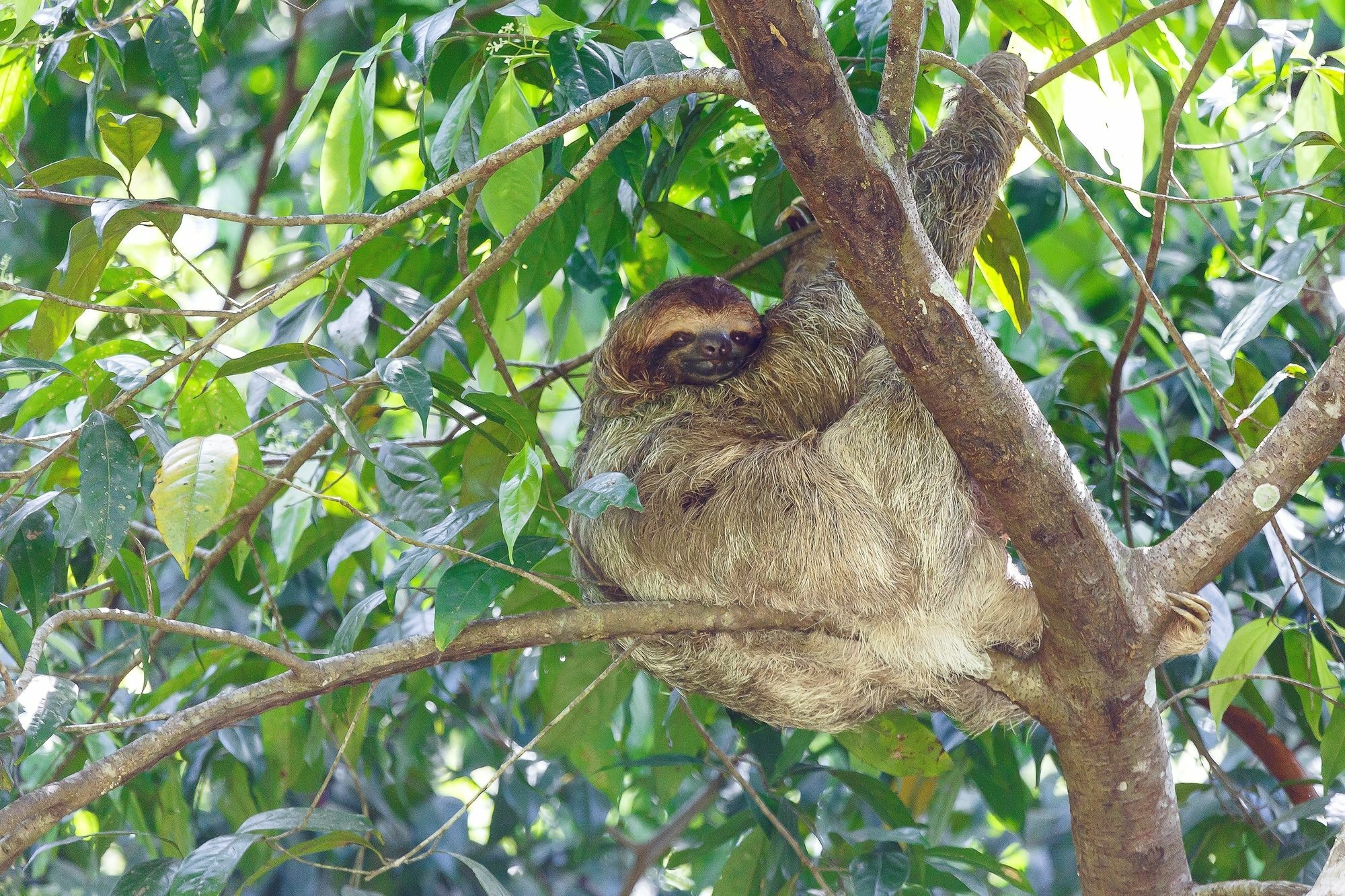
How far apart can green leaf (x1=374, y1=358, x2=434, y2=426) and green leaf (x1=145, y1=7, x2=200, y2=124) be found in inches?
58.0

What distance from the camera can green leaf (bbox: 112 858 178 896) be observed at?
3.29 metres

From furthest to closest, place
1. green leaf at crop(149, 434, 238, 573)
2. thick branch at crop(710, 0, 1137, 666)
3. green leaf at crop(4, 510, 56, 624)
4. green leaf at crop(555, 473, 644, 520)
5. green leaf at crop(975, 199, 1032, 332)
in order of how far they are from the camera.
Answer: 1. green leaf at crop(975, 199, 1032, 332)
2. green leaf at crop(4, 510, 56, 624)
3. green leaf at crop(555, 473, 644, 520)
4. thick branch at crop(710, 0, 1137, 666)
5. green leaf at crop(149, 434, 238, 573)

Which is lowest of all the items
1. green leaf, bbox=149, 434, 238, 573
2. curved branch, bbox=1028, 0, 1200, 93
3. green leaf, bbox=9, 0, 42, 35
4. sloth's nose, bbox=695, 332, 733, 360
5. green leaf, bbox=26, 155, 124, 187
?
sloth's nose, bbox=695, 332, 733, 360

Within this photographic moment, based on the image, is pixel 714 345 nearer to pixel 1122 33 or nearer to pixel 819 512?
pixel 819 512

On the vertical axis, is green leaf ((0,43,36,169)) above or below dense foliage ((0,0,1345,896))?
above

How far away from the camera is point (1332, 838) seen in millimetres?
4109

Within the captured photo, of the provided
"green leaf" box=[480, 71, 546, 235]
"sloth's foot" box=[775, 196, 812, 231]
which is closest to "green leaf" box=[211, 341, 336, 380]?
"green leaf" box=[480, 71, 546, 235]

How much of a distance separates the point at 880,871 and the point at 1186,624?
1.32 m

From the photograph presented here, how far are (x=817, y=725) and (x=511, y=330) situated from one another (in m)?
2.12

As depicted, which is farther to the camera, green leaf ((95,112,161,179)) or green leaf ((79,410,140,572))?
green leaf ((95,112,161,179))

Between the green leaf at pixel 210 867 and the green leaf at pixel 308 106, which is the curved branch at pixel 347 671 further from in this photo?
the green leaf at pixel 308 106

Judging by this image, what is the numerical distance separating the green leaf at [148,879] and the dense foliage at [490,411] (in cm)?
2

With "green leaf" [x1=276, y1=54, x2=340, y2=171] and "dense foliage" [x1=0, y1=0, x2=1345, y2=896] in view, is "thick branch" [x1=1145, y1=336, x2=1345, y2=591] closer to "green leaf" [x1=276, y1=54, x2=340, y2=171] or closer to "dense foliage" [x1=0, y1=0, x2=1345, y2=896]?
"dense foliage" [x1=0, y1=0, x2=1345, y2=896]

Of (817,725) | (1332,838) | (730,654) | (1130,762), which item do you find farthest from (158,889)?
(1332,838)
